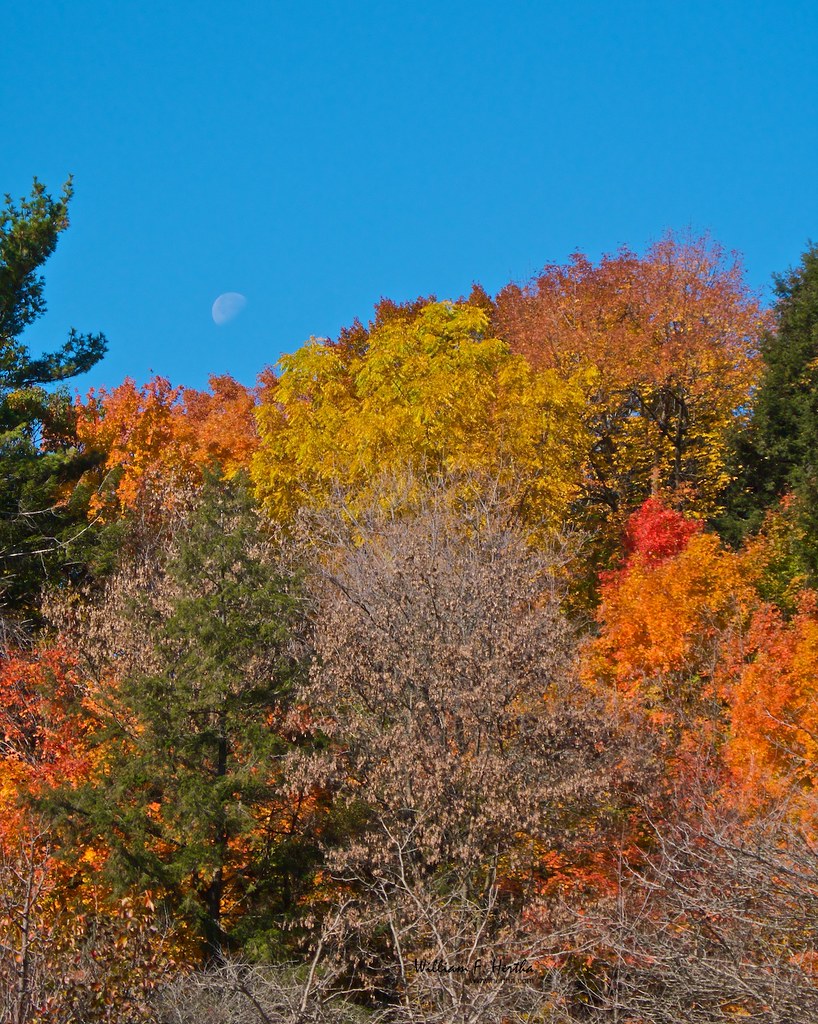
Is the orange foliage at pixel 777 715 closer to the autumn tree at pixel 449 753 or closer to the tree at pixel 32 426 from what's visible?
the autumn tree at pixel 449 753

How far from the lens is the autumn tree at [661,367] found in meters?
30.9

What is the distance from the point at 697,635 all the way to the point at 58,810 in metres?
12.1

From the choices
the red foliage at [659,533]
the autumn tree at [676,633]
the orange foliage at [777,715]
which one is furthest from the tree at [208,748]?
the red foliage at [659,533]

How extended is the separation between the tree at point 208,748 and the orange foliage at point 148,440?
423 inches

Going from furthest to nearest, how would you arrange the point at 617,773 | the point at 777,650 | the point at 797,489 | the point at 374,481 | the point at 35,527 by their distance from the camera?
1. the point at 35,527
2. the point at 797,489
3. the point at 374,481
4. the point at 777,650
5. the point at 617,773

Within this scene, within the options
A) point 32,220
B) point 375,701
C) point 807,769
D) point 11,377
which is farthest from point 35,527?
point 807,769

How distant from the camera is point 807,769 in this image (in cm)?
1605

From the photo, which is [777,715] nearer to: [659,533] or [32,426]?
[659,533]

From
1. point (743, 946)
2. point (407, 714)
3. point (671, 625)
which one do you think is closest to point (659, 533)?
point (671, 625)

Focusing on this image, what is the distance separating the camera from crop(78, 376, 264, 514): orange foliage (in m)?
29.8

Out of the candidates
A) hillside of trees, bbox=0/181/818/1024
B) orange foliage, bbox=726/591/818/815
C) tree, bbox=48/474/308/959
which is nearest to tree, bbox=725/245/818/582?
hillside of trees, bbox=0/181/818/1024

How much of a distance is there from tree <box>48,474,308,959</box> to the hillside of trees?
0.21 feet

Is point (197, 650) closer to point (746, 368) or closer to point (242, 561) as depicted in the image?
point (242, 561)

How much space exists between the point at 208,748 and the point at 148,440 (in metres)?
17.5
